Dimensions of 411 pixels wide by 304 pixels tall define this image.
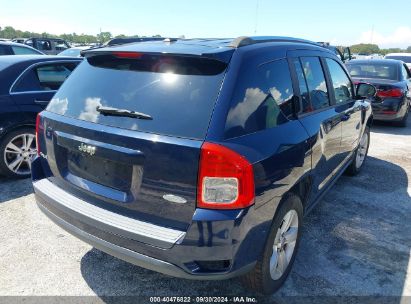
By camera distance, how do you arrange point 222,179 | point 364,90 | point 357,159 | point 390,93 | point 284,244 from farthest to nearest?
point 390,93 → point 357,159 → point 364,90 → point 284,244 → point 222,179

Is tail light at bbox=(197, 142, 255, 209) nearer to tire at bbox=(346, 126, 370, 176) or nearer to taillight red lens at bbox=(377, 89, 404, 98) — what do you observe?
tire at bbox=(346, 126, 370, 176)

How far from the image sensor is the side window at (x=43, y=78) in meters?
4.94

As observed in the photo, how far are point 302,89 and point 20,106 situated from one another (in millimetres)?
3676

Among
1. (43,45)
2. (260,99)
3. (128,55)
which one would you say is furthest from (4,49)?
(43,45)

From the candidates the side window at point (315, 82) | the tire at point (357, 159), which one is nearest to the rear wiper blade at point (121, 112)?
the side window at point (315, 82)

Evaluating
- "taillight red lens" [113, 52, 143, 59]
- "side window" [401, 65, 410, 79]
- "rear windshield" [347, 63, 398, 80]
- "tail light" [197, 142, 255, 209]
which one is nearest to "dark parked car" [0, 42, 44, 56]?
"taillight red lens" [113, 52, 143, 59]

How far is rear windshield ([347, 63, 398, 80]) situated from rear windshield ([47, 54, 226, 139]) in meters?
8.06

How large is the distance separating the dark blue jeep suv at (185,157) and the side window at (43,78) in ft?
7.89

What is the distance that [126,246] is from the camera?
2.25 metres

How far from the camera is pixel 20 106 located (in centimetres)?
480

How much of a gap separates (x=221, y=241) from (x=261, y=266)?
22.0 inches

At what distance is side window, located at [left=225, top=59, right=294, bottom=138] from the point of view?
2.20m

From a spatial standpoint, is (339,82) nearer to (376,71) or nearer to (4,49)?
(376,71)

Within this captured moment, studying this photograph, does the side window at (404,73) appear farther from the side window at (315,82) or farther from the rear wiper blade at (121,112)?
the rear wiper blade at (121,112)
